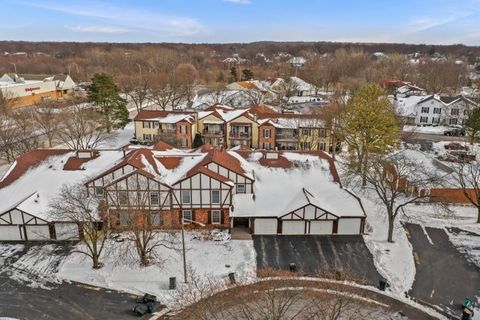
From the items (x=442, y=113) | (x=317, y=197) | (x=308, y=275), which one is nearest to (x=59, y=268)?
(x=308, y=275)

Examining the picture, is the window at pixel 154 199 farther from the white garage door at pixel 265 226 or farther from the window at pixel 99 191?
the white garage door at pixel 265 226

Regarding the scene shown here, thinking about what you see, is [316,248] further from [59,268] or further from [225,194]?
[59,268]

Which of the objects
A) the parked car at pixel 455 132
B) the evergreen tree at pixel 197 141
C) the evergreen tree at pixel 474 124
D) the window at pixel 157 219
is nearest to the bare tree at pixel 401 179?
the evergreen tree at pixel 474 124

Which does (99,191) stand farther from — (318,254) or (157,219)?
(318,254)

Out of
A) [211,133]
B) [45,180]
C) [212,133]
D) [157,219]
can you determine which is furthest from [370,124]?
[45,180]

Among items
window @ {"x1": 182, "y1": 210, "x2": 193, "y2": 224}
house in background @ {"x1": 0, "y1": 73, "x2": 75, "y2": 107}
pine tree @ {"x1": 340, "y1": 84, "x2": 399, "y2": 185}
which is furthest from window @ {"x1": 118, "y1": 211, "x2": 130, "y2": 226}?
house in background @ {"x1": 0, "y1": 73, "x2": 75, "y2": 107}
